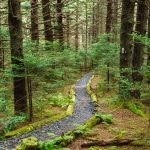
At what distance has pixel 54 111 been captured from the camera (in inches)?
545

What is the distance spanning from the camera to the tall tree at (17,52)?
10.7 m

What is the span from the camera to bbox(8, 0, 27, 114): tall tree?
1073 cm

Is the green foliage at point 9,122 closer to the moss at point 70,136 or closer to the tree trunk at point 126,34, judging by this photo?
the moss at point 70,136

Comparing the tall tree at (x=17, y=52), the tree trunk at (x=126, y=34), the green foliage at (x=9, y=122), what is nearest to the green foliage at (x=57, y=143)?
the green foliage at (x=9, y=122)

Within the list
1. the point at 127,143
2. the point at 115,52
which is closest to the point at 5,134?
the point at 127,143

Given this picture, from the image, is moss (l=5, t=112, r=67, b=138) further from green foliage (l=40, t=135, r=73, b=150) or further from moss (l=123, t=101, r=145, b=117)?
moss (l=123, t=101, r=145, b=117)

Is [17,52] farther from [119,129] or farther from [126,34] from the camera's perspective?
[126,34]

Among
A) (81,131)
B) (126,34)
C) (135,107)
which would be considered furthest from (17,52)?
(135,107)

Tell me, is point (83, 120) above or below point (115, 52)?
below

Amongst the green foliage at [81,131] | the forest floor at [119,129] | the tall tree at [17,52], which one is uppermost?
the tall tree at [17,52]

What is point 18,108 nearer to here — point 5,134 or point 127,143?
point 5,134

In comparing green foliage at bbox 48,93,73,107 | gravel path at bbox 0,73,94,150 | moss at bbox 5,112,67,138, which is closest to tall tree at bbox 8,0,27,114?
moss at bbox 5,112,67,138

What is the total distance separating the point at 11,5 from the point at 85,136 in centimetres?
543

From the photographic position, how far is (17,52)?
11.0 m
